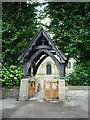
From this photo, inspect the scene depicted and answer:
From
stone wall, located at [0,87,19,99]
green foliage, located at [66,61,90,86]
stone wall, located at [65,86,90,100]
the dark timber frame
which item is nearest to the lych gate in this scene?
the dark timber frame

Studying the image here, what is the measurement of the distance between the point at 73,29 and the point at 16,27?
6.73m

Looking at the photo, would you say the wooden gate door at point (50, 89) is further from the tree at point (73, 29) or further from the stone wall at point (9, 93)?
the tree at point (73, 29)

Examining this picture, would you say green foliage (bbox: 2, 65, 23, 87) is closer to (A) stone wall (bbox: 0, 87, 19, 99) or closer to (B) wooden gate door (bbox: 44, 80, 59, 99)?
(A) stone wall (bbox: 0, 87, 19, 99)

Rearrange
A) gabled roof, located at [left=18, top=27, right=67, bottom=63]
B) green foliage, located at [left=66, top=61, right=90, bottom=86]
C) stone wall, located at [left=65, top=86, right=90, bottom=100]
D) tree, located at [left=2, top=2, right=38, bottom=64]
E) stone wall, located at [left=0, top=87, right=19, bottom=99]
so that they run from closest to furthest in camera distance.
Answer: gabled roof, located at [left=18, top=27, right=67, bottom=63] < stone wall, located at [left=65, top=86, right=90, bottom=100] < stone wall, located at [left=0, top=87, right=19, bottom=99] < green foliage, located at [left=66, top=61, right=90, bottom=86] < tree, located at [left=2, top=2, right=38, bottom=64]

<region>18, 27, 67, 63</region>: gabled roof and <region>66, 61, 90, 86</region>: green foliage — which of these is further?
<region>66, 61, 90, 86</region>: green foliage

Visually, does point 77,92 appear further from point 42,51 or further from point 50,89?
point 42,51

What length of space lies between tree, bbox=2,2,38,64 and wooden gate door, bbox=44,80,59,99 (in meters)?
4.82

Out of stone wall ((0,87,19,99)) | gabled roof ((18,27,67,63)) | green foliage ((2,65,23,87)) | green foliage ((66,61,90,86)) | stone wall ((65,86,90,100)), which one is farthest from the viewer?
green foliage ((66,61,90,86))

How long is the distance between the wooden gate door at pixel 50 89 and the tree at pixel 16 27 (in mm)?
4821

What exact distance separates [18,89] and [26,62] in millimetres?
2676

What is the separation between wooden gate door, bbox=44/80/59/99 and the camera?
31.8ft

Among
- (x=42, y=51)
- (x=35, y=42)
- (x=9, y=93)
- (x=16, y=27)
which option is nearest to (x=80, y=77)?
(x=42, y=51)

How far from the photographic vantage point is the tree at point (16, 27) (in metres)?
12.1

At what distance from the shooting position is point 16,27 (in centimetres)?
1341
